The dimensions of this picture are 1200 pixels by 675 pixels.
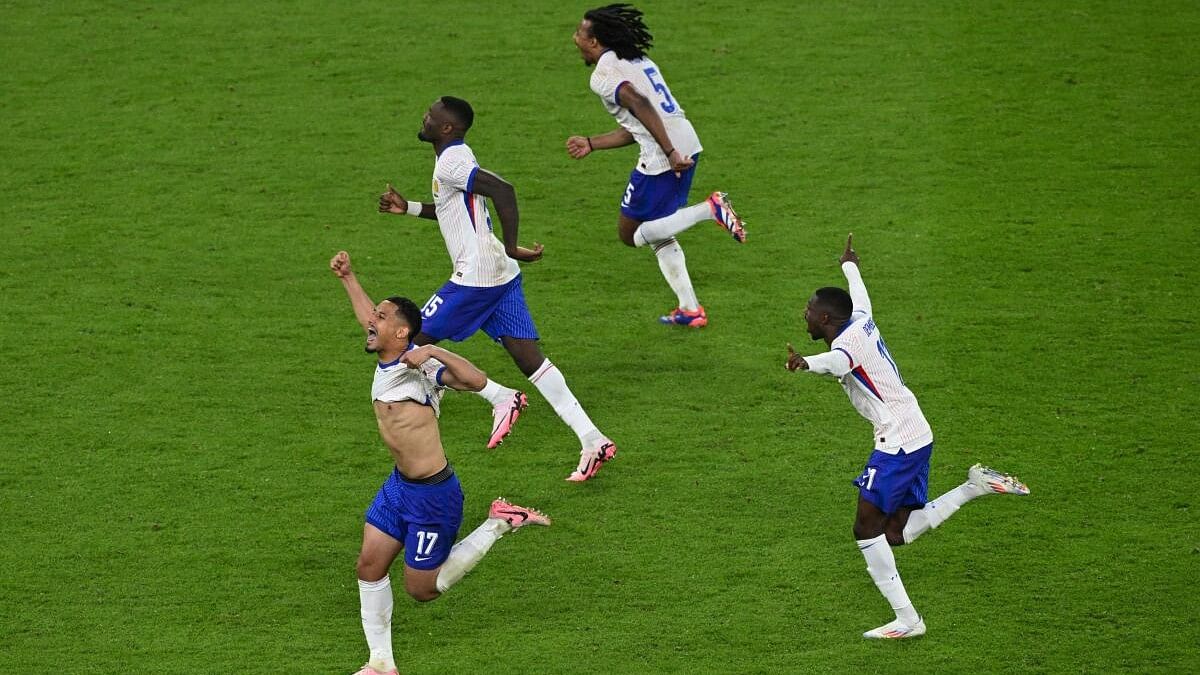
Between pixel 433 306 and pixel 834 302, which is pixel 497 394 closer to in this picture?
pixel 433 306

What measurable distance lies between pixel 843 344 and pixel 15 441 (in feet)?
18.7

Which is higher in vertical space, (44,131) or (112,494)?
(44,131)

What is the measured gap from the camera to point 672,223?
1106 centimetres

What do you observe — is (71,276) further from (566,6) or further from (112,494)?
(566,6)

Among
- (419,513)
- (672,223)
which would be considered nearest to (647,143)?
(672,223)

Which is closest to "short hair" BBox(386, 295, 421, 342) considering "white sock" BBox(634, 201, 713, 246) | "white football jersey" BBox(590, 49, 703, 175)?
"white football jersey" BBox(590, 49, 703, 175)

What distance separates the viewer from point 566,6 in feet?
53.5

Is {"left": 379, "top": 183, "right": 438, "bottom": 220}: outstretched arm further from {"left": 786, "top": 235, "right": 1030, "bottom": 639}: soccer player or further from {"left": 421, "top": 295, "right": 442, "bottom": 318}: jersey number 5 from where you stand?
{"left": 786, "top": 235, "right": 1030, "bottom": 639}: soccer player

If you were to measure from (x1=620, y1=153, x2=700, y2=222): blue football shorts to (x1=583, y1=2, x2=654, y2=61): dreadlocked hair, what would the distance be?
891 mm

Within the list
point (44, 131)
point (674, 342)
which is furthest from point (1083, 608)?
point (44, 131)

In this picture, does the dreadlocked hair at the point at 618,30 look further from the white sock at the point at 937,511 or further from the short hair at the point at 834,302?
the white sock at the point at 937,511

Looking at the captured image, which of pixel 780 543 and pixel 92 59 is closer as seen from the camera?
pixel 780 543

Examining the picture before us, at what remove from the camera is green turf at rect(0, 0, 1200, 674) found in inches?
328

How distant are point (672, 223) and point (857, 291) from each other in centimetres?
282
